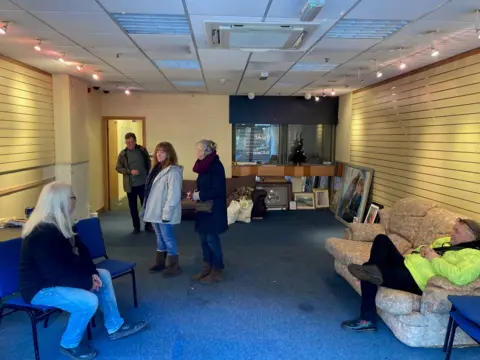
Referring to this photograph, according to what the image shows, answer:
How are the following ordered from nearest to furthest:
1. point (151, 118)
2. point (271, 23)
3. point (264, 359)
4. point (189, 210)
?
point (264, 359)
point (271, 23)
point (189, 210)
point (151, 118)

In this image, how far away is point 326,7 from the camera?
9.74 feet

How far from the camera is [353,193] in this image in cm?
749

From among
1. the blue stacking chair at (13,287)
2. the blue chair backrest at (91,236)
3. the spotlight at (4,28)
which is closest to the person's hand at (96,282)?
the blue stacking chair at (13,287)

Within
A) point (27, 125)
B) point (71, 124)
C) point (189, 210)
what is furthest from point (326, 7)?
point (189, 210)

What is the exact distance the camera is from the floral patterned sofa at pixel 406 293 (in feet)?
9.85

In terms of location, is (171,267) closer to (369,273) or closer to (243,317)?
(243,317)

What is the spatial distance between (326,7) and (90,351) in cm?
310

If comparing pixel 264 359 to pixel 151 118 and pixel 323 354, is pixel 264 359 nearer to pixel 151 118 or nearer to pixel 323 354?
pixel 323 354

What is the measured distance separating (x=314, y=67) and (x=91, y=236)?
3.56 m

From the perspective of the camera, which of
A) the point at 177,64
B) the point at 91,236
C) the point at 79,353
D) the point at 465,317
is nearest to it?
the point at 465,317

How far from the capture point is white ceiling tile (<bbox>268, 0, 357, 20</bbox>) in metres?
2.85

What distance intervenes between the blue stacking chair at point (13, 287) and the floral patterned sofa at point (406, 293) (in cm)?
255

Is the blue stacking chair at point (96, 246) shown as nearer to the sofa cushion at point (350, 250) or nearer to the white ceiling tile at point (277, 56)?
the sofa cushion at point (350, 250)

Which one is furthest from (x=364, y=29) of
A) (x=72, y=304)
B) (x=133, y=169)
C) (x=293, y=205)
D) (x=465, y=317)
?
(x=293, y=205)
